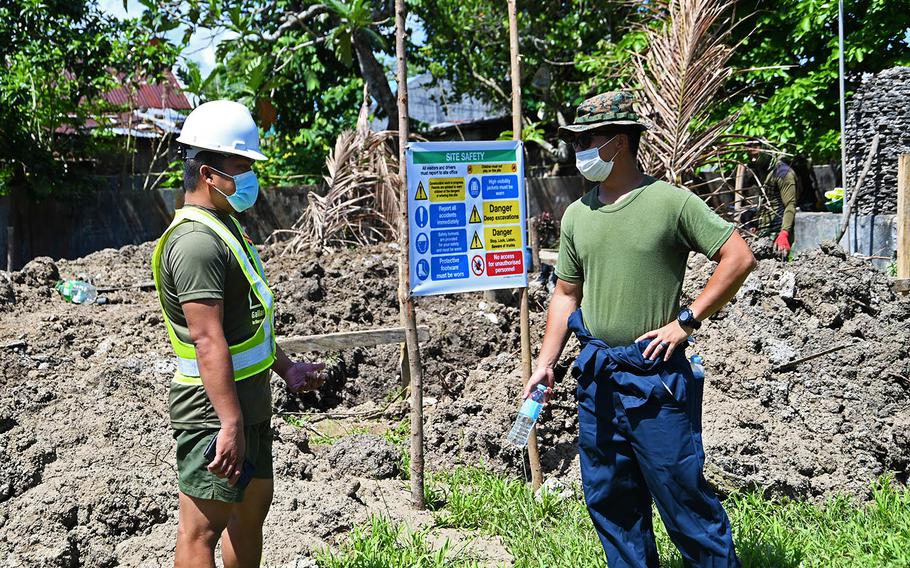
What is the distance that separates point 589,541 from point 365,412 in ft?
9.55

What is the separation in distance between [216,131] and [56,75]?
43.4ft

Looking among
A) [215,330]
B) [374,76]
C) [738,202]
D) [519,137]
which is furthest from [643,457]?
[374,76]

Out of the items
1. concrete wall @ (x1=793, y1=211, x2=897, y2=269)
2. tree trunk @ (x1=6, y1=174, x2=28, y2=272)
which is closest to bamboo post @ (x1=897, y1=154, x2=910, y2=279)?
concrete wall @ (x1=793, y1=211, x2=897, y2=269)

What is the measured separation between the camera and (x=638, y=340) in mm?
3270

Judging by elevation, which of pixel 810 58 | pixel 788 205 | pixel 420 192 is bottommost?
pixel 788 205

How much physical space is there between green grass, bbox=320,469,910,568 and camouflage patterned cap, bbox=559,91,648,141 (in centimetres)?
196

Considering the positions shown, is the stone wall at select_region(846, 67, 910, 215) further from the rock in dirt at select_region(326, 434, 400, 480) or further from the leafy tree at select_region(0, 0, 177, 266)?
the leafy tree at select_region(0, 0, 177, 266)

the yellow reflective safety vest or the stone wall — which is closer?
the yellow reflective safety vest

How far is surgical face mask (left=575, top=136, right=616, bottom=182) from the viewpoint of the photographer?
11.1 ft

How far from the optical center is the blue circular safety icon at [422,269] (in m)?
4.55

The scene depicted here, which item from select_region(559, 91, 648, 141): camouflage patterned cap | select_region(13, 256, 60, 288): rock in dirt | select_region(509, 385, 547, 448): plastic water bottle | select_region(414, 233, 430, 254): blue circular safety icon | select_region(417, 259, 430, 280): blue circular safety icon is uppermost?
select_region(559, 91, 648, 141): camouflage patterned cap

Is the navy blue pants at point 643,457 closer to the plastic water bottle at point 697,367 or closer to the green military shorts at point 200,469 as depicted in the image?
the plastic water bottle at point 697,367

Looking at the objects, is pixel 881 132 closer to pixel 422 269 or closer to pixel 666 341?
pixel 422 269

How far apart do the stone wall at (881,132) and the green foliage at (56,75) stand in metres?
12.1
